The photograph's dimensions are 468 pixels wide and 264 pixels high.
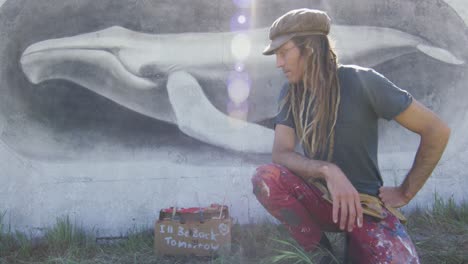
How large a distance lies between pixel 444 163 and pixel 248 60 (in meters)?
1.88

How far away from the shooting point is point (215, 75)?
411 centimetres

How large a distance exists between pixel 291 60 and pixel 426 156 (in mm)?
813

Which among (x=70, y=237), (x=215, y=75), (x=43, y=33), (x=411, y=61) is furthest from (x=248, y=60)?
(x=70, y=237)

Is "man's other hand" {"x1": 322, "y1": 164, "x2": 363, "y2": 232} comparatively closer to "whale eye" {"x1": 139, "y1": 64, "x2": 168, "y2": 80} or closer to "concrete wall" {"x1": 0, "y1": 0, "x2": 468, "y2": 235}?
"concrete wall" {"x1": 0, "y1": 0, "x2": 468, "y2": 235}

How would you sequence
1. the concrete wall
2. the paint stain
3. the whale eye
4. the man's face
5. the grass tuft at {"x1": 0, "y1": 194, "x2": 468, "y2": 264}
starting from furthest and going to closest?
the whale eye → the concrete wall → the grass tuft at {"x1": 0, "y1": 194, "x2": 468, "y2": 264} → the paint stain → the man's face

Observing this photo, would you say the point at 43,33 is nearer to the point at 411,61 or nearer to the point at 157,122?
the point at 157,122

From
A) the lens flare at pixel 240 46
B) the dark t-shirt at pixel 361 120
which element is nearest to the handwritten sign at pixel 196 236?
the dark t-shirt at pixel 361 120

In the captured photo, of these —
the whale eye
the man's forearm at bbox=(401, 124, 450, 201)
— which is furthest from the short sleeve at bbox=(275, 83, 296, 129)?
the whale eye

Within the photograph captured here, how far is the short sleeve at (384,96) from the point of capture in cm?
234

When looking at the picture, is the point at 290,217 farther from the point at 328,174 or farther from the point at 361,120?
the point at 361,120

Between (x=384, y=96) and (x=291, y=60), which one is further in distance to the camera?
(x=291, y=60)

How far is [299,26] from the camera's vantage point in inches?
95.2

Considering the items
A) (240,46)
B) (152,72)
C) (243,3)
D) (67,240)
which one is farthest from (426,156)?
(67,240)

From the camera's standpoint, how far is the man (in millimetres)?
2363
